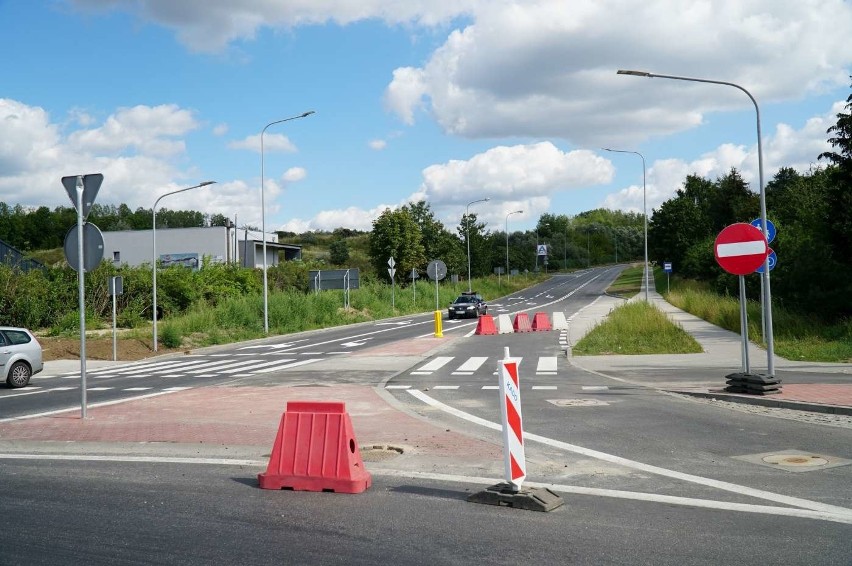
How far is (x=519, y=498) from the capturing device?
6285mm

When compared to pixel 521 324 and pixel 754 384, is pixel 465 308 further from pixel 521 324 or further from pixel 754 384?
pixel 754 384

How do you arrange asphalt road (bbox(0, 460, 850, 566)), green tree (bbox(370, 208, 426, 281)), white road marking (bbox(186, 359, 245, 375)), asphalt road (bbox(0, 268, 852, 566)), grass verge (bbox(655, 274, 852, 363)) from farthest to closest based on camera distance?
green tree (bbox(370, 208, 426, 281))
white road marking (bbox(186, 359, 245, 375))
grass verge (bbox(655, 274, 852, 363))
asphalt road (bbox(0, 268, 852, 566))
asphalt road (bbox(0, 460, 850, 566))

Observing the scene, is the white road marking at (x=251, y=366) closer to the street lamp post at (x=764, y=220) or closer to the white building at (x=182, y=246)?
the street lamp post at (x=764, y=220)

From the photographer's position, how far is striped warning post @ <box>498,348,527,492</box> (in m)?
6.23

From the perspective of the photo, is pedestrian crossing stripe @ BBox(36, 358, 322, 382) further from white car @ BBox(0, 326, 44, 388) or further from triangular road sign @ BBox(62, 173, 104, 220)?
triangular road sign @ BBox(62, 173, 104, 220)

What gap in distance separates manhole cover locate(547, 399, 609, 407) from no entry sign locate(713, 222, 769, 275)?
2929mm

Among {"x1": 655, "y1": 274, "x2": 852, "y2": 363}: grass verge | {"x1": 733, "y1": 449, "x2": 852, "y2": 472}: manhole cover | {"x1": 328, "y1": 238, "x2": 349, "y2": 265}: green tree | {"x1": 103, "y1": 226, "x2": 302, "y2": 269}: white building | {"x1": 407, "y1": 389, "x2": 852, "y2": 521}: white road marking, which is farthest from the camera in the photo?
{"x1": 328, "y1": 238, "x2": 349, "y2": 265}: green tree

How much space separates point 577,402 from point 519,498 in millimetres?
6476

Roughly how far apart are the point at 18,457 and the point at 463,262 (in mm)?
72278


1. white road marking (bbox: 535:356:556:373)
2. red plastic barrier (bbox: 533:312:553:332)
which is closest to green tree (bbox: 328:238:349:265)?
red plastic barrier (bbox: 533:312:553:332)

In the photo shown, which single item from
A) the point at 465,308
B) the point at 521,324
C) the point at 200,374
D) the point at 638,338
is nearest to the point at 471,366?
the point at 638,338

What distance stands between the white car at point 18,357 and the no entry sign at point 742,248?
15118 millimetres

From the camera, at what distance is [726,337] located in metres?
25.5

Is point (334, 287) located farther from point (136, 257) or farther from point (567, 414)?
point (136, 257)
